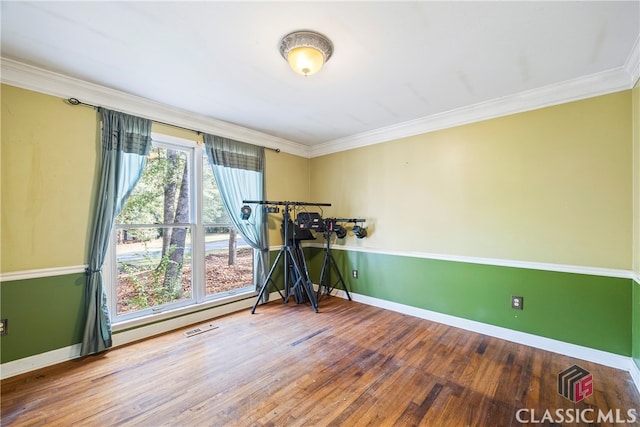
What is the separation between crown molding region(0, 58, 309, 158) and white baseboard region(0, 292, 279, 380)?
7.61 feet

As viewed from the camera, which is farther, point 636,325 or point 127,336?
point 127,336

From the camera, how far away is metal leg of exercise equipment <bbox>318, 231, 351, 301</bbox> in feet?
13.9

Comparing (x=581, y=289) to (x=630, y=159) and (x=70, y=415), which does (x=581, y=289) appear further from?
(x=70, y=415)

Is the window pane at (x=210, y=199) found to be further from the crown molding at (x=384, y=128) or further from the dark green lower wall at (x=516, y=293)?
the dark green lower wall at (x=516, y=293)

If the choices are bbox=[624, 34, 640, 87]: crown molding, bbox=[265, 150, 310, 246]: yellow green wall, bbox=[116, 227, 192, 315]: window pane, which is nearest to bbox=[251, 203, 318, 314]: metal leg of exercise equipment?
bbox=[265, 150, 310, 246]: yellow green wall

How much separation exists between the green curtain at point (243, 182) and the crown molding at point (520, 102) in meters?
1.68

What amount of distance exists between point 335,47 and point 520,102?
2120 millimetres

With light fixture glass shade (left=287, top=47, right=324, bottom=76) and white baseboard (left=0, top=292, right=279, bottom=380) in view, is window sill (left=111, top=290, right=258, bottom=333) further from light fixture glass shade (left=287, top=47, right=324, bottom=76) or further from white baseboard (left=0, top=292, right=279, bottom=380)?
light fixture glass shade (left=287, top=47, right=324, bottom=76)

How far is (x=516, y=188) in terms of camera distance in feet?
9.21

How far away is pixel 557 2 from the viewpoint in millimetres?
1572

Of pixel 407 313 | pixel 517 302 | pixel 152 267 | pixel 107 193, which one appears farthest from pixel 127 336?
pixel 517 302

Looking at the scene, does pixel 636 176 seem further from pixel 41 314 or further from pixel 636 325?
pixel 41 314

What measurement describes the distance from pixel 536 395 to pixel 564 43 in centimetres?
261

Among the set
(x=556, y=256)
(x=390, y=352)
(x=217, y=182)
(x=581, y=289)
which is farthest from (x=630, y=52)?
(x=217, y=182)
